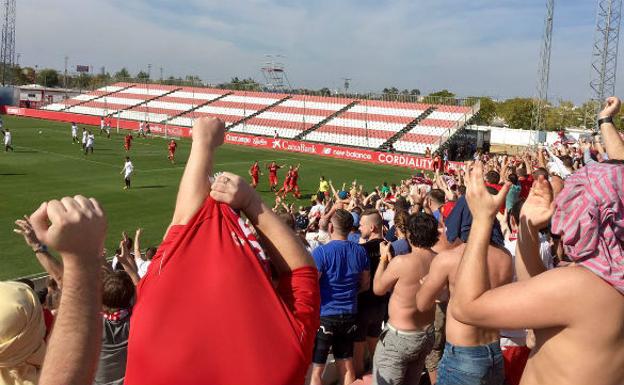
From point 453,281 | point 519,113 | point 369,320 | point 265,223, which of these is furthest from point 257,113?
point 265,223

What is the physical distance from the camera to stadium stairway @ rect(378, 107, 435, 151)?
46.0 metres

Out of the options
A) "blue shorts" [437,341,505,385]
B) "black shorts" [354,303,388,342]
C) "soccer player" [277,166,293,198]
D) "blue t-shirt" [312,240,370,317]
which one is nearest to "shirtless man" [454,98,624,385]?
"blue shorts" [437,341,505,385]

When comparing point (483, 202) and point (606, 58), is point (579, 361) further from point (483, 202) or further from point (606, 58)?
point (606, 58)

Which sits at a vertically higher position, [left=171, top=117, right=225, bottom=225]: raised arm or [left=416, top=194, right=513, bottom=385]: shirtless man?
[left=171, top=117, right=225, bottom=225]: raised arm

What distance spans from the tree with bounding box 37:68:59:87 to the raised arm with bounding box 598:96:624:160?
152 meters

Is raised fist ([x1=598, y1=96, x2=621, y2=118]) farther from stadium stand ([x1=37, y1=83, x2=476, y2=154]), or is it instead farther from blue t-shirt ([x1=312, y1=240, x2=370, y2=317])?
stadium stand ([x1=37, y1=83, x2=476, y2=154])

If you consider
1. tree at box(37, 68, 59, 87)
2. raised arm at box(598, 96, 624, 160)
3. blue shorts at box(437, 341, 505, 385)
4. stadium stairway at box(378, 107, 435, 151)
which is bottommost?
blue shorts at box(437, 341, 505, 385)

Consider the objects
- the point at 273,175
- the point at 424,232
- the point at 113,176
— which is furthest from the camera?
the point at 113,176

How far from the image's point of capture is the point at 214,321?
5.56 feet

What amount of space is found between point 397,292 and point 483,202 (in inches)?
94.3

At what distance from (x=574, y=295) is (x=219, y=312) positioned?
53.2 inches

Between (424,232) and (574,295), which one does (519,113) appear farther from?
(574,295)

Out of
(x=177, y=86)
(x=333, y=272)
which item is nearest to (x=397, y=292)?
(x=333, y=272)

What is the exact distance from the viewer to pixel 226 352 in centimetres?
168
